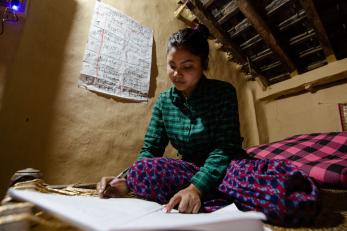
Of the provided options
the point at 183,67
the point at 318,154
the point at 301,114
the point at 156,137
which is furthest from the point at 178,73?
the point at 301,114

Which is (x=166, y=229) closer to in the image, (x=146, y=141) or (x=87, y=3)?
(x=146, y=141)

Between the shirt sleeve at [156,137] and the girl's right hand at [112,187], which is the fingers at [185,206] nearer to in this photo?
the girl's right hand at [112,187]

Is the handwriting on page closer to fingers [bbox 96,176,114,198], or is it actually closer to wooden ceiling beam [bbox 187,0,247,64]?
wooden ceiling beam [bbox 187,0,247,64]

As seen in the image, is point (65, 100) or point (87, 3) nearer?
point (65, 100)

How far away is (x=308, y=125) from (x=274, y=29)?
103cm

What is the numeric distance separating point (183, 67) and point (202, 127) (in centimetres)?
25

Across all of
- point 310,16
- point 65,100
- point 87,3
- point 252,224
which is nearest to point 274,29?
point 310,16

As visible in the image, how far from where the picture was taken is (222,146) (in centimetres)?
78

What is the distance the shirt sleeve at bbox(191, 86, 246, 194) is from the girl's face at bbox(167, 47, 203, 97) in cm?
15

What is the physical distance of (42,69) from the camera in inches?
51.1

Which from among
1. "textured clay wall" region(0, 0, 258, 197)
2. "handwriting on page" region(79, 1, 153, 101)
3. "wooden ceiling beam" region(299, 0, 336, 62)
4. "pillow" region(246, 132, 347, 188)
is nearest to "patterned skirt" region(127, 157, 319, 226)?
"pillow" region(246, 132, 347, 188)

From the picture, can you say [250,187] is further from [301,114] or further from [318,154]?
[301,114]

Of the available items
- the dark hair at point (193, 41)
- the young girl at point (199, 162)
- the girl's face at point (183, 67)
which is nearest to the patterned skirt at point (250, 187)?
the young girl at point (199, 162)

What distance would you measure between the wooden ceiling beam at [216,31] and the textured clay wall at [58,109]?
2.27 feet
